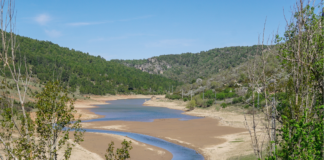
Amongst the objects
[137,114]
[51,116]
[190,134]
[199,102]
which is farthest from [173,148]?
[199,102]

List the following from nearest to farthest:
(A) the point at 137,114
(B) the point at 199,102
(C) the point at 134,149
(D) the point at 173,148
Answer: (C) the point at 134,149, (D) the point at 173,148, (A) the point at 137,114, (B) the point at 199,102

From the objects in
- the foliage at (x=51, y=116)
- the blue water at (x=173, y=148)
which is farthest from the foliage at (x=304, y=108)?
the blue water at (x=173, y=148)

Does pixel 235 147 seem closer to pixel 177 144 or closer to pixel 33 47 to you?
pixel 177 144

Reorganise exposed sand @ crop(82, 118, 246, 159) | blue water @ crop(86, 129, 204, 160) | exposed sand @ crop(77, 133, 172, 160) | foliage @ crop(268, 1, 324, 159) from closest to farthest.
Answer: foliage @ crop(268, 1, 324, 159) → exposed sand @ crop(77, 133, 172, 160) → blue water @ crop(86, 129, 204, 160) → exposed sand @ crop(82, 118, 246, 159)

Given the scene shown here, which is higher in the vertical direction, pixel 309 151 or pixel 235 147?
pixel 309 151

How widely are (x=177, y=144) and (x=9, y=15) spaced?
28248 mm

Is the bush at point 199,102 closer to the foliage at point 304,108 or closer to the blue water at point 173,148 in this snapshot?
the blue water at point 173,148

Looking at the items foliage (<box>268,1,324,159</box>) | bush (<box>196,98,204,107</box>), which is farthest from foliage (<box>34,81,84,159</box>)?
bush (<box>196,98,204,107</box>)

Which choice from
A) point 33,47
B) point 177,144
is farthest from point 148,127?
point 33,47

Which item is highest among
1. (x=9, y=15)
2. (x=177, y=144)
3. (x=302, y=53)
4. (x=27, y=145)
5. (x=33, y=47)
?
(x=33, y=47)

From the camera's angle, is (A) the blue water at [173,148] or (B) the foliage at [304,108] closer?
(B) the foliage at [304,108]

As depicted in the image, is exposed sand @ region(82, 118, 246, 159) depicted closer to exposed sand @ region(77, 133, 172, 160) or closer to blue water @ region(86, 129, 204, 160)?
blue water @ region(86, 129, 204, 160)

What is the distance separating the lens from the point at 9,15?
24.9ft

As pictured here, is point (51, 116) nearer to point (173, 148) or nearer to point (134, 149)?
point (134, 149)
